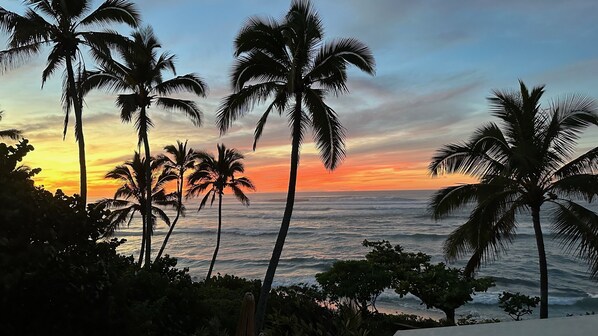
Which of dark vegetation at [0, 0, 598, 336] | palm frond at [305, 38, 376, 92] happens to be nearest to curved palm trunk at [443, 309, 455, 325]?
dark vegetation at [0, 0, 598, 336]

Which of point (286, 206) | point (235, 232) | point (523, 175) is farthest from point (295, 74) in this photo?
point (235, 232)

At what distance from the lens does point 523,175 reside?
10508 millimetres

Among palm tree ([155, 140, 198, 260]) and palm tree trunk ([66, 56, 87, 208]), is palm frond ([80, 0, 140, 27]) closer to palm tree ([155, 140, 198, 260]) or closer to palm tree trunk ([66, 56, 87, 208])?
palm tree trunk ([66, 56, 87, 208])

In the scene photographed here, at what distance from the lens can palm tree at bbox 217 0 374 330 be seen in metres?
11.3

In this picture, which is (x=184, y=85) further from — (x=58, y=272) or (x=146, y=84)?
(x=58, y=272)

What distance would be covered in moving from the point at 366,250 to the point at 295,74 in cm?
3015

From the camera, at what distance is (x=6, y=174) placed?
387cm

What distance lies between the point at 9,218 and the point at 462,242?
11259 mm

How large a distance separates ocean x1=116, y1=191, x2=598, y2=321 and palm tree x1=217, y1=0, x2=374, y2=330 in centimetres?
513

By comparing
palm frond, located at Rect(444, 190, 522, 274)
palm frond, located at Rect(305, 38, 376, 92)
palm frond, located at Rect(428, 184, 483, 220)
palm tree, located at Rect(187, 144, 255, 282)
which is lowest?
palm frond, located at Rect(444, 190, 522, 274)

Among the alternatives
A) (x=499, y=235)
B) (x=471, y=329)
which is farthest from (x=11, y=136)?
(x=471, y=329)

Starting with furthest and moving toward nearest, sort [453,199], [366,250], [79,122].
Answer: [366,250] → [79,122] → [453,199]

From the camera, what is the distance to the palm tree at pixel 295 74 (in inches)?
443

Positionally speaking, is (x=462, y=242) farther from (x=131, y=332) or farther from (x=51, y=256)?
(x=51, y=256)
